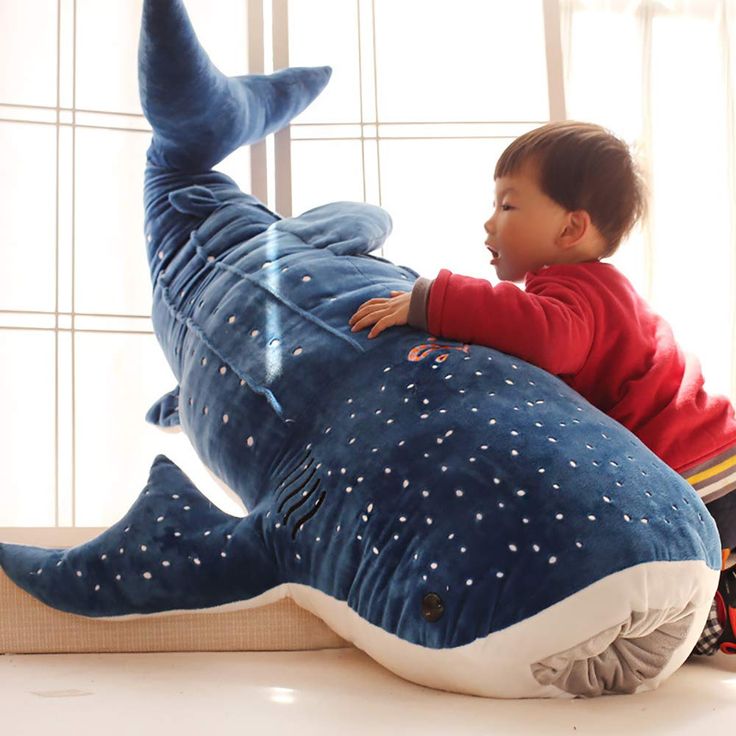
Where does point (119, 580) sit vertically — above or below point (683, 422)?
below

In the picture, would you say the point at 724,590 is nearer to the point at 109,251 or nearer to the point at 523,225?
the point at 523,225

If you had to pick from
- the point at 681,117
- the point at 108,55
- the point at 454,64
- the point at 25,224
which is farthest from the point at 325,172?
the point at 681,117

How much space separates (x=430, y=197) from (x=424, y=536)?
116 centimetres

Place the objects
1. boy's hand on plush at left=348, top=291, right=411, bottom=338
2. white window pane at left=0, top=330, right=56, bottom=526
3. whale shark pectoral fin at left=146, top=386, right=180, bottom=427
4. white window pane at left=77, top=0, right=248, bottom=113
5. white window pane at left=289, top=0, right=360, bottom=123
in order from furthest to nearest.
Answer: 1. white window pane at left=289, top=0, right=360, bottom=123
2. white window pane at left=77, top=0, right=248, bottom=113
3. white window pane at left=0, top=330, right=56, bottom=526
4. whale shark pectoral fin at left=146, top=386, right=180, bottom=427
5. boy's hand on plush at left=348, top=291, right=411, bottom=338

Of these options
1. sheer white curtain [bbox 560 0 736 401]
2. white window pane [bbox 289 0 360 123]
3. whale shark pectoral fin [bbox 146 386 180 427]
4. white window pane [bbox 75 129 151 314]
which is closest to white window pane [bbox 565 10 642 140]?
sheer white curtain [bbox 560 0 736 401]

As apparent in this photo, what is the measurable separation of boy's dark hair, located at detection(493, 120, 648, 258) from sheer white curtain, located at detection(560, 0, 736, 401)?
79cm

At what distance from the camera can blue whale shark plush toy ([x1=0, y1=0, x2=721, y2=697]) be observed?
0.83 m

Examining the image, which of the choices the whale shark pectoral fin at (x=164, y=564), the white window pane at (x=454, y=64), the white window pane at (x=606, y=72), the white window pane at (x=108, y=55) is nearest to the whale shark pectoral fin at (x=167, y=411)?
the whale shark pectoral fin at (x=164, y=564)

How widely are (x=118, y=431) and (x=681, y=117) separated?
1242 mm

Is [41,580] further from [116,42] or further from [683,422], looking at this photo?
[116,42]

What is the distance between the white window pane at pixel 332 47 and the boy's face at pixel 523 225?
31.2 inches

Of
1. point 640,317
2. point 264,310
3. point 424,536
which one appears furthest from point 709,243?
point 424,536

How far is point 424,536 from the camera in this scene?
87 cm

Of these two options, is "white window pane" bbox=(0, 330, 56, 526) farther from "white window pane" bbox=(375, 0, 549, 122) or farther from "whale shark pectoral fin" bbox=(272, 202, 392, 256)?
"white window pane" bbox=(375, 0, 549, 122)
